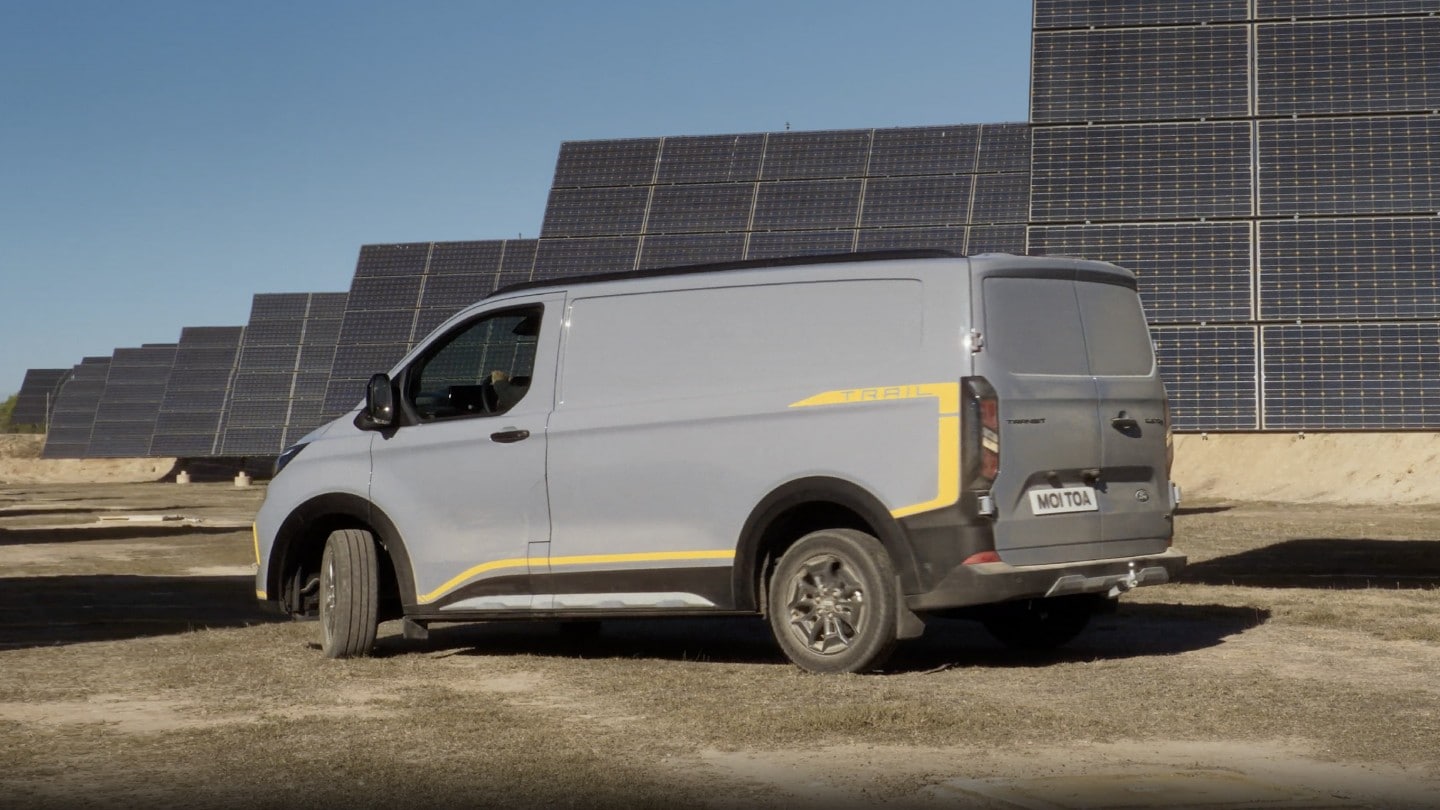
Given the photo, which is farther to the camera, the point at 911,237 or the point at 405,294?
the point at 405,294

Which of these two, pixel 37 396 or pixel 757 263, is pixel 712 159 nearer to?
pixel 757 263

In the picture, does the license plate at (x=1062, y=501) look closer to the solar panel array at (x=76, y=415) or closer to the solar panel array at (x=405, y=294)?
the solar panel array at (x=405, y=294)

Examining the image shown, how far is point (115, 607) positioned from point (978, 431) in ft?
27.5

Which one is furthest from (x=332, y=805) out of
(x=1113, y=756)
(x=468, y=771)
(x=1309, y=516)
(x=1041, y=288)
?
(x=1309, y=516)

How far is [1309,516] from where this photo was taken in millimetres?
26094

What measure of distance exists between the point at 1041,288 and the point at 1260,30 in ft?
45.9

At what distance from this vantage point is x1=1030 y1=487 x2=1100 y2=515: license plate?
9234 millimetres

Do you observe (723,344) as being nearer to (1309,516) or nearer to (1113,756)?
(1113,756)

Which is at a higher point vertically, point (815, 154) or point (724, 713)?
point (815, 154)

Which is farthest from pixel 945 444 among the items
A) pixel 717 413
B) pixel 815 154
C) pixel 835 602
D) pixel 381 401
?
pixel 815 154

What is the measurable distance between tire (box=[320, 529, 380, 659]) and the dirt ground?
0.27 meters

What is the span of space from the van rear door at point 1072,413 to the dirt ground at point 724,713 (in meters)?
0.73

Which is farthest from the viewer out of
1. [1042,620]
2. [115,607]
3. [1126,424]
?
[115,607]

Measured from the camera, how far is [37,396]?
88.6 metres
